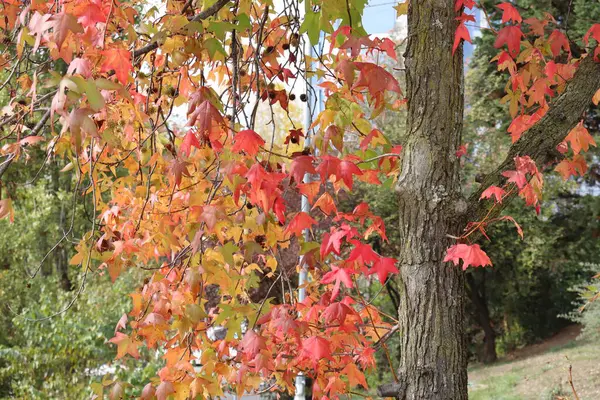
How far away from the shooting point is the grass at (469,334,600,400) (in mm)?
9305

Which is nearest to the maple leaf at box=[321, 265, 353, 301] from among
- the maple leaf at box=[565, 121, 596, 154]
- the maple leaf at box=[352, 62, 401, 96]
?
the maple leaf at box=[352, 62, 401, 96]

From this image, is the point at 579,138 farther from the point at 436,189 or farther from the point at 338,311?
the point at 338,311

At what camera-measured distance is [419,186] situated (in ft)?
7.73

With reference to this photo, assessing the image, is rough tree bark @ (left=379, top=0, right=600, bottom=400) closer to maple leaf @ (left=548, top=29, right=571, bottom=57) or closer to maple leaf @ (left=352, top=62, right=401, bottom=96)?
maple leaf @ (left=352, top=62, right=401, bottom=96)

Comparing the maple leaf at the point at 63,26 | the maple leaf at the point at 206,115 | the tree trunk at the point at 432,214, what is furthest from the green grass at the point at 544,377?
the maple leaf at the point at 63,26

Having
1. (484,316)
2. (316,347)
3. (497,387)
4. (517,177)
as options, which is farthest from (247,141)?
(484,316)

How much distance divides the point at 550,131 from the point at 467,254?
1.85 feet

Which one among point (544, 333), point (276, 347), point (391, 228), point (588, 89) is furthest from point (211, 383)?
point (544, 333)

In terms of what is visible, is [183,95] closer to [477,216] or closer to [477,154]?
[477,216]

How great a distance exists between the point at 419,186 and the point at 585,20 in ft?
37.3

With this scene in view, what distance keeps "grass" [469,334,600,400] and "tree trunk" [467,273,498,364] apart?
3.51 feet

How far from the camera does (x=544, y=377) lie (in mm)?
10672

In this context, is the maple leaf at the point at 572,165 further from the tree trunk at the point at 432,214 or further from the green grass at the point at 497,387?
the green grass at the point at 497,387

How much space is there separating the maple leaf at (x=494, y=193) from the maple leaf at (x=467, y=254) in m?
0.20
